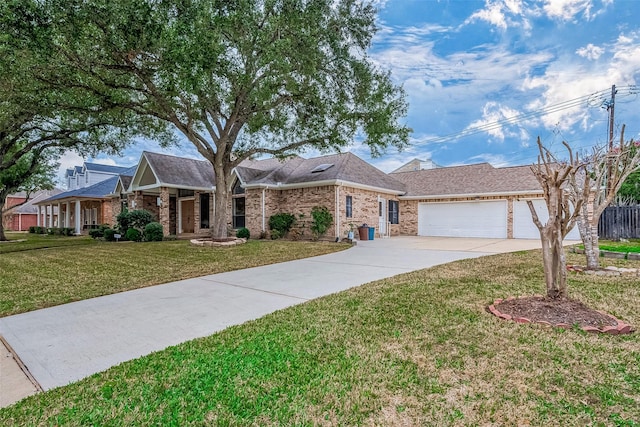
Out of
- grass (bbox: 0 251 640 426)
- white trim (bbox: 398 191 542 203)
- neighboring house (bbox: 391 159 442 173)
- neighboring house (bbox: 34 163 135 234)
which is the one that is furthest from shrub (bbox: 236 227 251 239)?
neighboring house (bbox: 391 159 442 173)

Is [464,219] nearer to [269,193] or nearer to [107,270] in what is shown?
[269,193]

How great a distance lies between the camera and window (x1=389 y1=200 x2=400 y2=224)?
2012cm

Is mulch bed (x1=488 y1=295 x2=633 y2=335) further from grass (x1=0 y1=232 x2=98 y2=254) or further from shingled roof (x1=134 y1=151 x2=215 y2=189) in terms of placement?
grass (x1=0 y1=232 x2=98 y2=254)

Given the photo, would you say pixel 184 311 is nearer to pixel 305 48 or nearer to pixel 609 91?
pixel 305 48

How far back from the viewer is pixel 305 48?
1127 centimetres

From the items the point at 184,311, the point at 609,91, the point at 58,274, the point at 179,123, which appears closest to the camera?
the point at 184,311

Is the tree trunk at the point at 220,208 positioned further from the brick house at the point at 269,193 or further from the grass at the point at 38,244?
the grass at the point at 38,244

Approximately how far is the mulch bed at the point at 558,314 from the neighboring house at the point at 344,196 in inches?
445

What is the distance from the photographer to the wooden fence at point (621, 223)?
14.5m

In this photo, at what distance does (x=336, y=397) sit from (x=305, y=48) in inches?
440

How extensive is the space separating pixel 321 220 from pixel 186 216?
1050 cm

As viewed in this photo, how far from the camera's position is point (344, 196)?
1622 centimetres

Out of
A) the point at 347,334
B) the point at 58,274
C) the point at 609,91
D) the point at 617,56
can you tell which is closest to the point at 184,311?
the point at 347,334

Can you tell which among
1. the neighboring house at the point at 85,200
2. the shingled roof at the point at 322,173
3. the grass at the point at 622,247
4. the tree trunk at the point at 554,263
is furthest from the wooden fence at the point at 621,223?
the neighboring house at the point at 85,200
